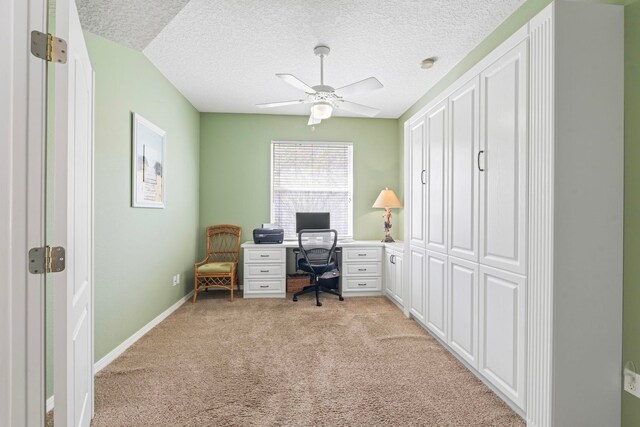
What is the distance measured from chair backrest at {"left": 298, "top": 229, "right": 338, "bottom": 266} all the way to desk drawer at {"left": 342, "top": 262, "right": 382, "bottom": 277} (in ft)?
1.39

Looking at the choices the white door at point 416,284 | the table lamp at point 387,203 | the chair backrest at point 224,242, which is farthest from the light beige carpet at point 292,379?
the table lamp at point 387,203

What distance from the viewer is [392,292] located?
3.78 meters

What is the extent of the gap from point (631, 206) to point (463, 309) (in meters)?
1.11

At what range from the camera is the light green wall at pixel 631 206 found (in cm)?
136

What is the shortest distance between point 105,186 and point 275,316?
2.01 meters

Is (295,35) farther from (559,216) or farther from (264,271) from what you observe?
(264,271)

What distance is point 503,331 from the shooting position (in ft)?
5.63

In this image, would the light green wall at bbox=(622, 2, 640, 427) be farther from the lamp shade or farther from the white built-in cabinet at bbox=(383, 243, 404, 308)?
the lamp shade

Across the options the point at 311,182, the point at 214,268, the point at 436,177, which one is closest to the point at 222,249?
the point at 214,268

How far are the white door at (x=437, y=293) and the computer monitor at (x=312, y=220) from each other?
6.24ft

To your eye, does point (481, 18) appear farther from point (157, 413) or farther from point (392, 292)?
point (157, 413)

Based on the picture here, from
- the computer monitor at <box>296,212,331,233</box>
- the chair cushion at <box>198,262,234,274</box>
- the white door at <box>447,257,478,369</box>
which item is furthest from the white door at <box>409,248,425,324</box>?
the chair cushion at <box>198,262,234,274</box>

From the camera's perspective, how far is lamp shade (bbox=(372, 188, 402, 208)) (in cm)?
420

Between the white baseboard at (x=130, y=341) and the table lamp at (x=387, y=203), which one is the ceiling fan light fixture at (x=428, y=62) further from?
the white baseboard at (x=130, y=341)
